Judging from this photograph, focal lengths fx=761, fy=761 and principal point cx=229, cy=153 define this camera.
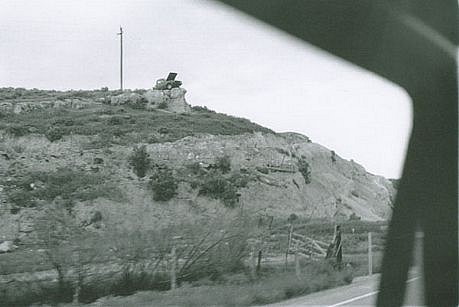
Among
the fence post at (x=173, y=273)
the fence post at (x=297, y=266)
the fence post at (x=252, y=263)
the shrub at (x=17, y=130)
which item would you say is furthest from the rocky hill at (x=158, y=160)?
the fence post at (x=173, y=273)

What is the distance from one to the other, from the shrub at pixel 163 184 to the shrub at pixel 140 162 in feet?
3.12

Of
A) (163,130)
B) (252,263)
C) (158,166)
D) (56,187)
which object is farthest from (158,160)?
(252,263)

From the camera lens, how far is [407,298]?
5.36 m

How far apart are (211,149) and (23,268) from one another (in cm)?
4925

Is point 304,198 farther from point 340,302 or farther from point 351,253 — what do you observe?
point 340,302

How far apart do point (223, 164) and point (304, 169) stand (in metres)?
7.33

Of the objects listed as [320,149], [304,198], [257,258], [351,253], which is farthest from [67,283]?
[320,149]

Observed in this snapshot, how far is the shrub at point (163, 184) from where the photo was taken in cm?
5603

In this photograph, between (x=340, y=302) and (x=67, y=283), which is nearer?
(x=340, y=302)

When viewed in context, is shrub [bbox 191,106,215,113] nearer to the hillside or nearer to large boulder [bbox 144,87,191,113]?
the hillside

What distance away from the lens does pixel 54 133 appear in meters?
65.0

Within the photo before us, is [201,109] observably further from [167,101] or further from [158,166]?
[158,166]

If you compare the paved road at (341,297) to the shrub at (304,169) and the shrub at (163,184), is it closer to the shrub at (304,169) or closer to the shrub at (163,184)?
the shrub at (163,184)

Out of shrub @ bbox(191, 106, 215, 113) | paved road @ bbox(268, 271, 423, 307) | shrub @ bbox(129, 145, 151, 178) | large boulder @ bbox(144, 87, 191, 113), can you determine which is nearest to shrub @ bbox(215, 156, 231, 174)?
shrub @ bbox(129, 145, 151, 178)
